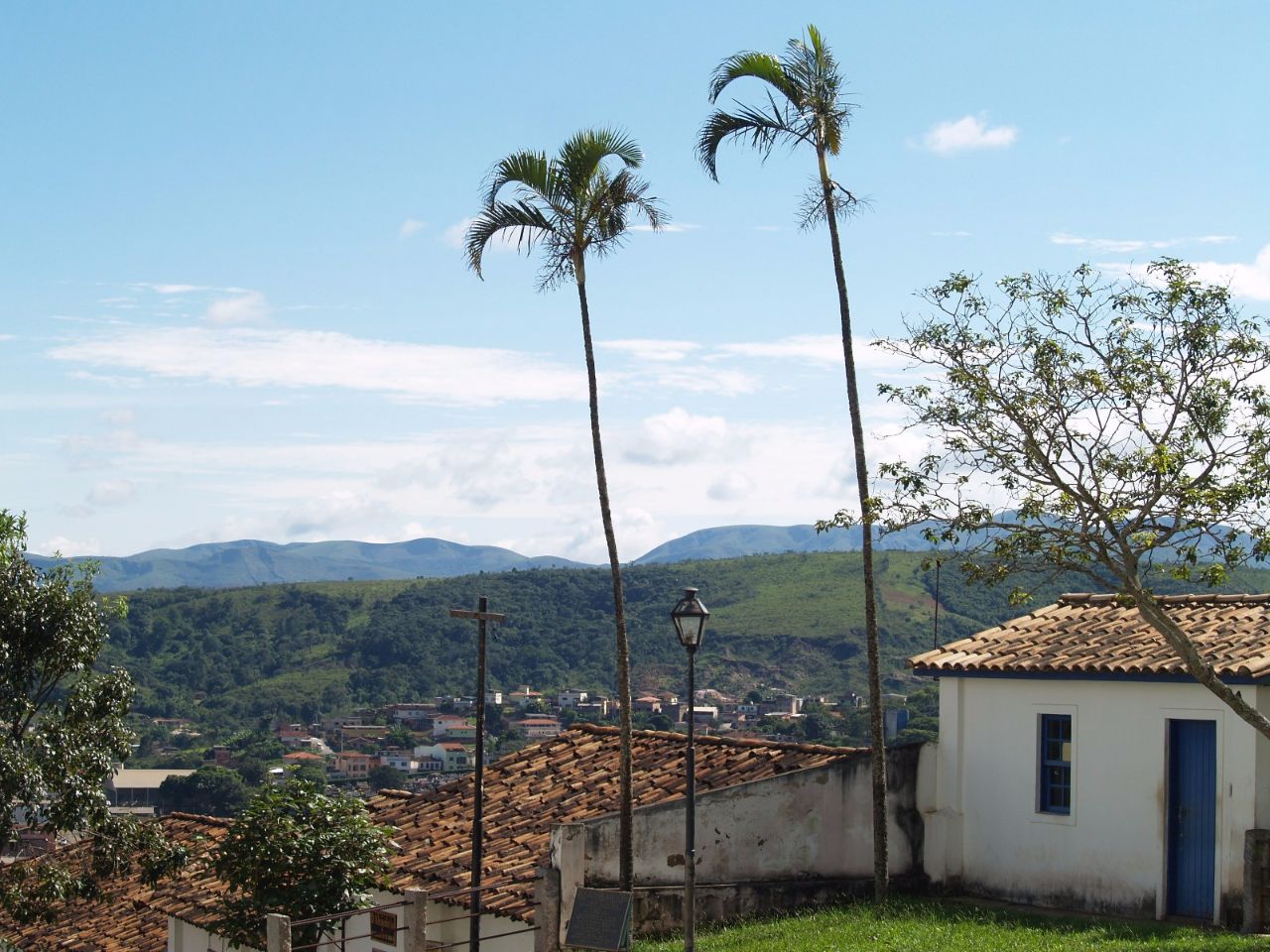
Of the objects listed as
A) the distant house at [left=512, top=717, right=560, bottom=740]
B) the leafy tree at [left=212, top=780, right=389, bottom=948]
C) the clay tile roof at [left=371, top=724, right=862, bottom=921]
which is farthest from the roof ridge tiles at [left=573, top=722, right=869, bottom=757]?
the distant house at [left=512, top=717, right=560, bottom=740]

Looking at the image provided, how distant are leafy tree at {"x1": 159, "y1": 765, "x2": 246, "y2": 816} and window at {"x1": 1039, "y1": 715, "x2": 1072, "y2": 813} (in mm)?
31536

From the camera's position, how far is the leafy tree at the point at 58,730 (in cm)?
1633

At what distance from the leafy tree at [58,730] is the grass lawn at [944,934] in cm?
655

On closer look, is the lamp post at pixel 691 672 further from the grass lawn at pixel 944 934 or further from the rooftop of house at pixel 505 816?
the rooftop of house at pixel 505 816

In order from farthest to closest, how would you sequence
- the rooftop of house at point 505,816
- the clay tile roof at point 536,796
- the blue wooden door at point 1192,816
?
the rooftop of house at point 505,816, the clay tile roof at point 536,796, the blue wooden door at point 1192,816

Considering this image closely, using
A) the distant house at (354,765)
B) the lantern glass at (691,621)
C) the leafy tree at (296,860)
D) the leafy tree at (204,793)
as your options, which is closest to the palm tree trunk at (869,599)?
the lantern glass at (691,621)

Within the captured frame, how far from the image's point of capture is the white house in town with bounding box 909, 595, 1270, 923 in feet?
47.7

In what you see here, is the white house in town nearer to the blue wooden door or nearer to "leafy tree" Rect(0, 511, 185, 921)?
the blue wooden door

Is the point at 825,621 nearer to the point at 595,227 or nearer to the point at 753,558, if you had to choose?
the point at 753,558

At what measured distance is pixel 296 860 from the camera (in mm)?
15172

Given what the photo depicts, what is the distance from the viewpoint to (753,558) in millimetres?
122562

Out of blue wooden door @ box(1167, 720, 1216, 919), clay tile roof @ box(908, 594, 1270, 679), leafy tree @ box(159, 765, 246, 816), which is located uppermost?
clay tile roof @ box(908, 594, 1270, 679)

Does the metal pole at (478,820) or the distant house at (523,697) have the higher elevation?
the metal pole at (478,820)

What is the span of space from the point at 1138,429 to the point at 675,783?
7055mm
